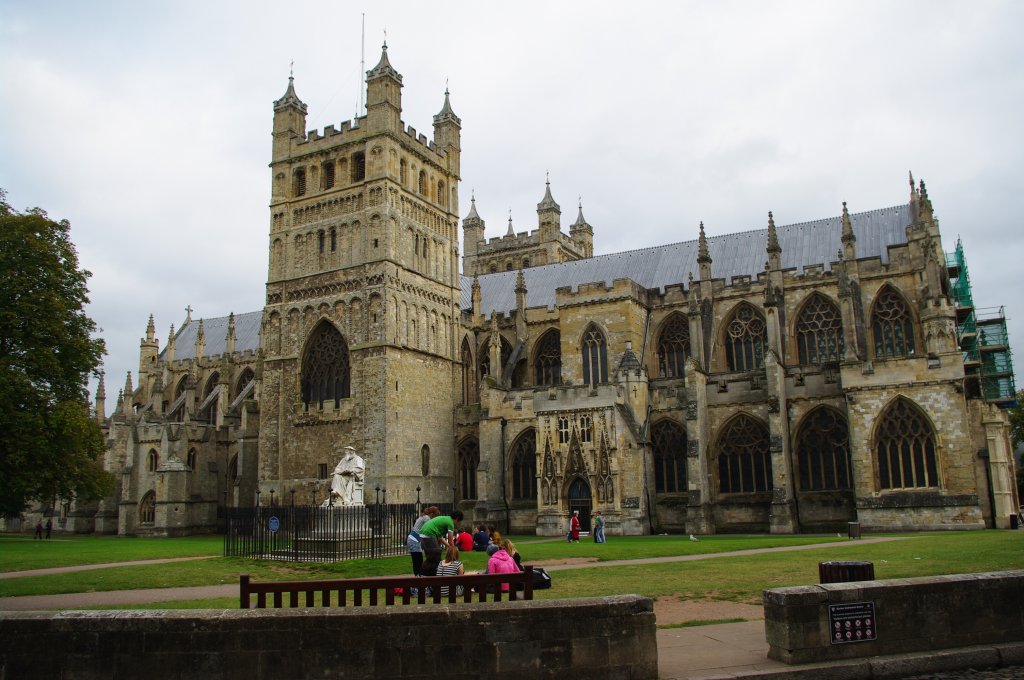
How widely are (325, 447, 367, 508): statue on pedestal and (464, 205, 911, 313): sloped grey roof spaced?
64.7 ft

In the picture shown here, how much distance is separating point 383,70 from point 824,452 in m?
28.9

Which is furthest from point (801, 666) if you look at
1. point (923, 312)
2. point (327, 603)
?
point (923, 312)

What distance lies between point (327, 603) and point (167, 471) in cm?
4378

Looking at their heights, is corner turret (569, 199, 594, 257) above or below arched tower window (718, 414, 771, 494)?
above

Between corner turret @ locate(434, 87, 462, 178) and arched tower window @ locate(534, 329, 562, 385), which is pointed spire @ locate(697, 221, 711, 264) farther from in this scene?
corner turret @ locate(434, 87, 462, 178)

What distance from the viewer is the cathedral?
32.1 metres

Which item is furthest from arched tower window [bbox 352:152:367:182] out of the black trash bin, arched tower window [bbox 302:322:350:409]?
the black trash bin

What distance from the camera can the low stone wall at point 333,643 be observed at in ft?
25.9

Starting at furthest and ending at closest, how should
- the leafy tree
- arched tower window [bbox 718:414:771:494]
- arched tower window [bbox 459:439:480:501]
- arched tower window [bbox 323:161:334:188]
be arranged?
arched tower window [bbox 323:161:334:188], arched tower window [bbox 459:439:480:501], arched tower window [bbox 718:414:771:494], the leafy tree

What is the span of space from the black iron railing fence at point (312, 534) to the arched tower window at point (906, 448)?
18.5 m

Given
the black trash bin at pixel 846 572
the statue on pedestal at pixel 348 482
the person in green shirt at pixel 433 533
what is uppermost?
the statue on pedestal at pixel 348 482

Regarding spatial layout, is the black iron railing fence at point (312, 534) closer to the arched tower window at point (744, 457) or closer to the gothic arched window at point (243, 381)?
the arched tower window at point (744, 457)

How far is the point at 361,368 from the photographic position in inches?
1635

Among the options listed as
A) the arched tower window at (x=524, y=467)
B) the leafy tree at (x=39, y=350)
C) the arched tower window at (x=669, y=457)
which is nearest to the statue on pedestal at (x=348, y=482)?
the leafy tree at (x=39, y=350)
